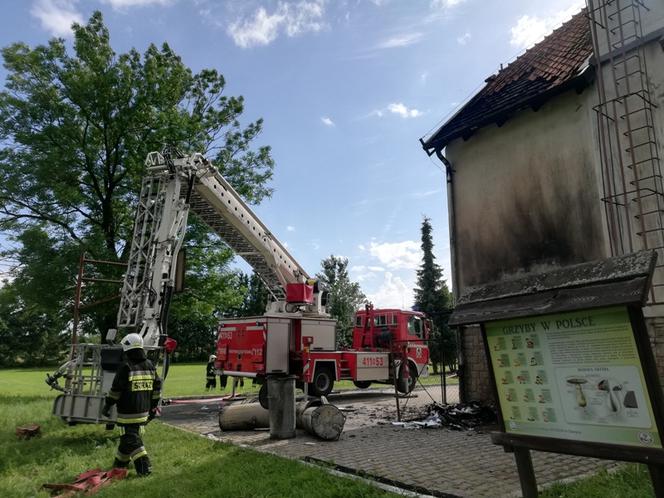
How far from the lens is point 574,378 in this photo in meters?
3.62

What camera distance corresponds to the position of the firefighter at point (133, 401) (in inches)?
248

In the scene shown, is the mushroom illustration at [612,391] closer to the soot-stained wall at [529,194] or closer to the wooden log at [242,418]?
the soot-stained wall at [529,194]

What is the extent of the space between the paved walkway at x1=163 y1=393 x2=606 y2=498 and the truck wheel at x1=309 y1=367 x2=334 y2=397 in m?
3.04

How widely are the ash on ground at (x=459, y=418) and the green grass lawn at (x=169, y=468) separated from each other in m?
3.90

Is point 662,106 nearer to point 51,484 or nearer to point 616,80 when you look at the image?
point 616,80

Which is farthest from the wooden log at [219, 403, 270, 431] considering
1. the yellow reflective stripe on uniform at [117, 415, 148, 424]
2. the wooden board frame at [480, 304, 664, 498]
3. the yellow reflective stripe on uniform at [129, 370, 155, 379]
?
the wooden board frame at [480, 304, 664, 498]

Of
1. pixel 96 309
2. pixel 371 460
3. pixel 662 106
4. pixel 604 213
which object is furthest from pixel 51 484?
pixel 96 309

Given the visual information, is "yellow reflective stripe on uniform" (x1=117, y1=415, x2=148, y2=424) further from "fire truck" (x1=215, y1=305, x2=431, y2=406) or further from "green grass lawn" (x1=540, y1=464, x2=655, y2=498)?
"green grass lawn" (x1=540, y1=464, x2=655, y2=498)

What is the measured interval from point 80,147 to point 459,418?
15.4 metres

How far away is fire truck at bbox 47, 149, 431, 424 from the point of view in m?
8.77

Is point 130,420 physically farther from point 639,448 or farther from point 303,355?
point 303,355

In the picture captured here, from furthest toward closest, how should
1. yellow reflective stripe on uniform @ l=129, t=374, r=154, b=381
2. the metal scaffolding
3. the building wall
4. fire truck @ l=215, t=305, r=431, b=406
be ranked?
1. fire truck @ l=215, t=305, r=431, b=406
2. the building wall
3. the metal scaffolding
4. yellow reflective stripe on uniform @ l=129, t=374, r=154, b=381

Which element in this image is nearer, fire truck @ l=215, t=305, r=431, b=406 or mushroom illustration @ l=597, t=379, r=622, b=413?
mushroom illustration @ l=597, t=379, r=622, b=413

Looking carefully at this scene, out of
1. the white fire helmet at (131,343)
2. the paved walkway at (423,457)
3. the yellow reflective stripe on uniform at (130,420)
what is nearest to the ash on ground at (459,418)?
the paved walkway at (423,457)
